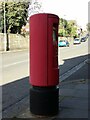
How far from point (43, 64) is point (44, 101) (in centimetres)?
71

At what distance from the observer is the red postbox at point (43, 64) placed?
6230 millimetres

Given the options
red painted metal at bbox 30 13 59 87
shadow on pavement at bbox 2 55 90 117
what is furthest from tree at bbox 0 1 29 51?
red painted metal at bbox 30 13 59 87

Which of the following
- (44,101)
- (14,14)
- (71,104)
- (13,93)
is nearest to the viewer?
(44,101)

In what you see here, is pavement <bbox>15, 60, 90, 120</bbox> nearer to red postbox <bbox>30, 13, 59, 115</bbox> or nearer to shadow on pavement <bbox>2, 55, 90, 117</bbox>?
red postbox <bbox>30, 13, 59, 115</bbox>

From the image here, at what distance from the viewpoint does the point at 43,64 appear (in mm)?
6266

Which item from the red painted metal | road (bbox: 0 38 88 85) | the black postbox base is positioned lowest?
road (bbox: 0 38 88 85)

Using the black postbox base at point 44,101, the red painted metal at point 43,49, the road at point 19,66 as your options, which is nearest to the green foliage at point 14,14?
the road at point 19,66

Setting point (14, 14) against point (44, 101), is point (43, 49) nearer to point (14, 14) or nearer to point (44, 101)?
point (44, 101)

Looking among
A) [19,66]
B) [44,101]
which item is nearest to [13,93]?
[44,101]

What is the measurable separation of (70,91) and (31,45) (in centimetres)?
305

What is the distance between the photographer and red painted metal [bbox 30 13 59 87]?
6.23 meters

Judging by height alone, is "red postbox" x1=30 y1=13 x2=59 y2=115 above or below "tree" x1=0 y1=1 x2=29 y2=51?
below

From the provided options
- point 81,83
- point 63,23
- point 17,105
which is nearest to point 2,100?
point 17,105

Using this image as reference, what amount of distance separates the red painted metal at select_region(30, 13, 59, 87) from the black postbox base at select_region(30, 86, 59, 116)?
12 cm
